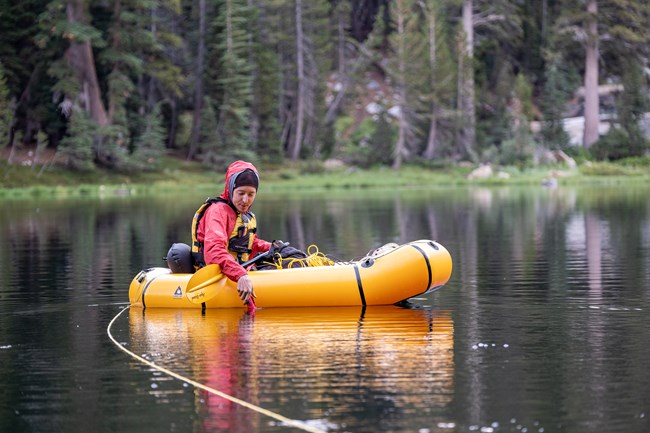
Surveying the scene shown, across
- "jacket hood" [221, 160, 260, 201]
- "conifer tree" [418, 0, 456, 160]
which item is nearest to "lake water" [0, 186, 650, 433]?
"jacket hood" [221, 160, 260, 201]

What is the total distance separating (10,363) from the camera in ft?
35.3

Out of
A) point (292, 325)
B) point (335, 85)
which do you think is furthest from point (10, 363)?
point (335, 85)

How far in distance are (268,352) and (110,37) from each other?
47790 millimetres

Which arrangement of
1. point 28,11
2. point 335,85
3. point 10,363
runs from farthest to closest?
point 335,85 < point 28,11 < point 10,363

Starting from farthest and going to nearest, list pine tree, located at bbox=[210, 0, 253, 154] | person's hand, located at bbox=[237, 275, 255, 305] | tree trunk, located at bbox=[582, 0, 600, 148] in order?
tree trunk, located at bbox=[582, 0, 600, 148], pine tree, located at bbox=[210, 0, 253, 154], person's hand, located at bbox=[237, 275, 255, 305]

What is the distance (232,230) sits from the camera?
46.2 feet

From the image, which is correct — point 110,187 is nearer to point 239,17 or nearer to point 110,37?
point 110,37

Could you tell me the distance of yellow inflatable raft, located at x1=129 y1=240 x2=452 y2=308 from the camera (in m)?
13.7

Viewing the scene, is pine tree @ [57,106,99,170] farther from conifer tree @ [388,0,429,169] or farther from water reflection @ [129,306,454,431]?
water reflection @ [129,306,454,431]

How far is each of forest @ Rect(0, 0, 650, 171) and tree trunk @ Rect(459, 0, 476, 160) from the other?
88 mm

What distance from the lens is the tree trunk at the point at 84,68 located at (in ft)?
180

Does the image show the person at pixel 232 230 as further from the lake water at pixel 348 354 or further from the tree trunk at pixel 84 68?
the tree trunk at pixel 84 68

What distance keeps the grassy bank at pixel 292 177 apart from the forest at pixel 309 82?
96 cm

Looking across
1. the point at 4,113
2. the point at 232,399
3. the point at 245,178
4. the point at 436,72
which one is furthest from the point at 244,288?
the point at 436,72
